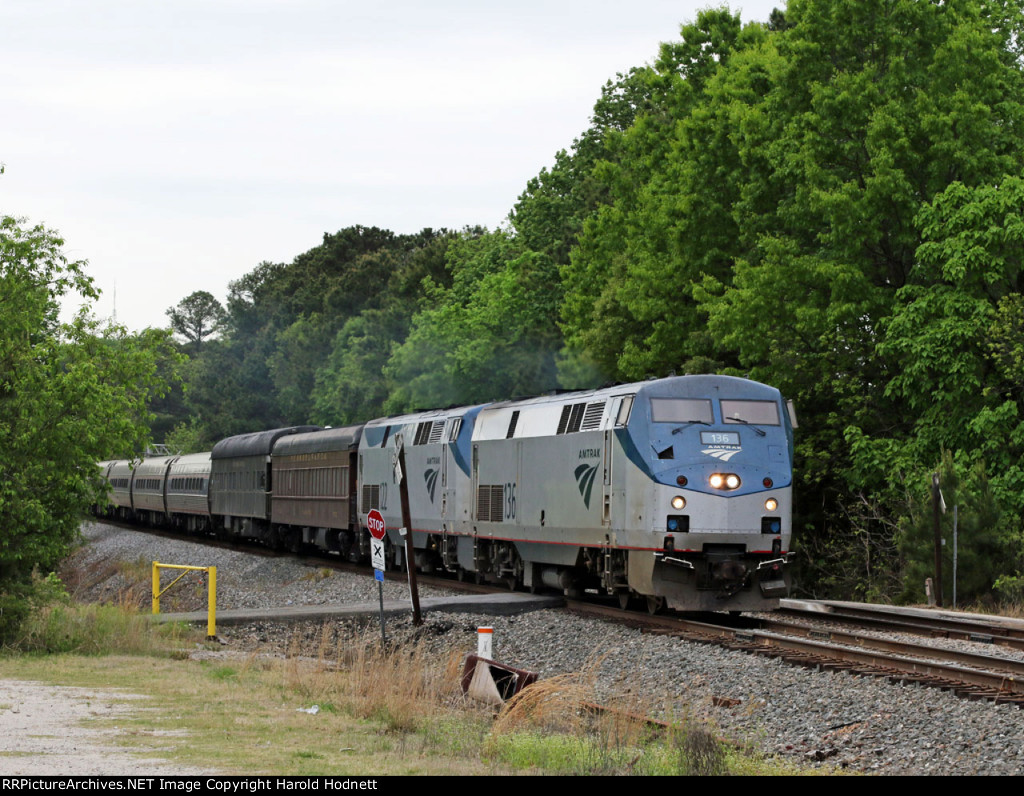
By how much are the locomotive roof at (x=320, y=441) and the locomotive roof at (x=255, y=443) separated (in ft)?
2.16

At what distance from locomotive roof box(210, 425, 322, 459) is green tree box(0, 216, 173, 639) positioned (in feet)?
69.6

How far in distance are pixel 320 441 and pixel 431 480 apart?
10033 millimetres

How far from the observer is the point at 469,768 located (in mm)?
9867

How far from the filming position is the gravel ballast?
428 inches

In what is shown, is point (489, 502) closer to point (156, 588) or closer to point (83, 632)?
point (156, 588)

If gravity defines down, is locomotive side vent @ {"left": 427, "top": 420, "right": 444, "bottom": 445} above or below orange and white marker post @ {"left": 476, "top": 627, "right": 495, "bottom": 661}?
above

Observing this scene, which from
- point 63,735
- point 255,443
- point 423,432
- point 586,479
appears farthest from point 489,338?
point 63,735

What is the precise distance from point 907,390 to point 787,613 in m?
9.61

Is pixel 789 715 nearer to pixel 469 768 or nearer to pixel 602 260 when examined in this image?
pixel 469 768

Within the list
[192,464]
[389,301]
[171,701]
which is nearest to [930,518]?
[171,701]

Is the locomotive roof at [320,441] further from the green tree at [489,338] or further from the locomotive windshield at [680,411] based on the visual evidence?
the locomotive windshield at [680,411]

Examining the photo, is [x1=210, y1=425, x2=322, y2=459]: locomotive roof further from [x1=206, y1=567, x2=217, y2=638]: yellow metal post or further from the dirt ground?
the dirt ground

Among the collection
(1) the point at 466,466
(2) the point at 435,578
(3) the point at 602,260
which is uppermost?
(3) the point at 602,260

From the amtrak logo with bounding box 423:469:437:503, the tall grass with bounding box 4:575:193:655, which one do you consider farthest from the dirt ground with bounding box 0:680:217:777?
the amtrak logo with bounding box 423:469:437:503
